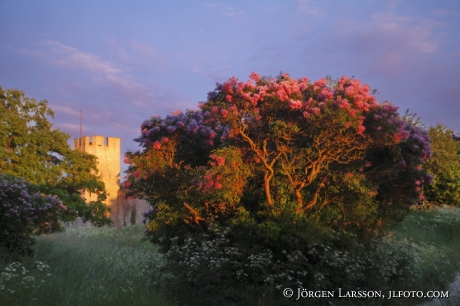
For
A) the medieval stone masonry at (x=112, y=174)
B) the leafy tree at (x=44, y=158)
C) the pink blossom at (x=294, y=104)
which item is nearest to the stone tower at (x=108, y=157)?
the medieval stone masonry at (x=112, y=174)

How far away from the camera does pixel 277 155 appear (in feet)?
30.0

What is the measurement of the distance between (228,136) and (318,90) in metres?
2.16

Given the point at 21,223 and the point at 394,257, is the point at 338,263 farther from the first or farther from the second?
the point at 21,223

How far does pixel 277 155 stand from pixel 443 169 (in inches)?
837

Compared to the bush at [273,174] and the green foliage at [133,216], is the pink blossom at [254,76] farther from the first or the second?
the green foliage at [133,216]

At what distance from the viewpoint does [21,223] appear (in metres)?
9.49

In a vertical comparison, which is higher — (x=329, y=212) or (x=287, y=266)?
(x=329, y=212)

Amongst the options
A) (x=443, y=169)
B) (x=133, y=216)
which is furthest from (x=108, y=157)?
(x=443, y=169)

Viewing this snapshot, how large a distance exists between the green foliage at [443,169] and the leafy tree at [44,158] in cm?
2027

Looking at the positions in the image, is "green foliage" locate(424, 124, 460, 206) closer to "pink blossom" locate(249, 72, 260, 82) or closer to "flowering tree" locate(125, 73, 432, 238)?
"flowering tree" locate(125, 73, 432, 238)

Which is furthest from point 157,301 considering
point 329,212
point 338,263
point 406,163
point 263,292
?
point 406,163

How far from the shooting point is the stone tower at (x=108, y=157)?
38.9 metres

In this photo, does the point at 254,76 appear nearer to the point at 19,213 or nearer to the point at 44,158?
the point at 19,213

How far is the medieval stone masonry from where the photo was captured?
3897cm
